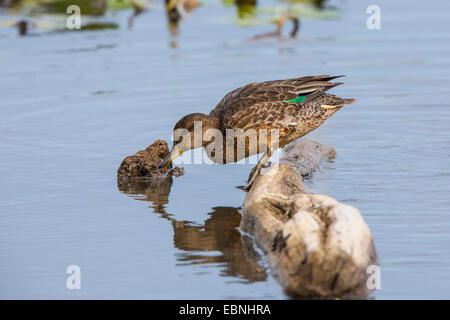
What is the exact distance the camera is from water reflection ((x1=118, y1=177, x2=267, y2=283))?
18.9 ft

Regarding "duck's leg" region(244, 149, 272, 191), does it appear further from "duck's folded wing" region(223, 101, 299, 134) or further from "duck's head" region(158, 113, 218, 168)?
"duck's head" region(158, 113, 218, 168)

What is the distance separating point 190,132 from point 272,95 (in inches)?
36.2

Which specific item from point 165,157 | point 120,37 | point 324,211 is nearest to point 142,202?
point 165,157

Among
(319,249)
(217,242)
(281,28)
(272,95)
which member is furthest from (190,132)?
(281,28)

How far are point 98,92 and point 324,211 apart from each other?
675cm

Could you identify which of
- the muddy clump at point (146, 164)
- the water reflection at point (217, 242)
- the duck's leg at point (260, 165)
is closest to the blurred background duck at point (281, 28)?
the muddy clump at point (146, 164)

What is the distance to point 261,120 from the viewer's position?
7.35 meters

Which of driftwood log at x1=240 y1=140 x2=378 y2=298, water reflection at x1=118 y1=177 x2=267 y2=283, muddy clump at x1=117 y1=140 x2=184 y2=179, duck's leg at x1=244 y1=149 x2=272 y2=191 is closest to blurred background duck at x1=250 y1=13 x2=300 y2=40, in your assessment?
muddy clump at x1=117 y1=140 x2=184 y2=179

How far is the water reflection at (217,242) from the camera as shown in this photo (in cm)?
575

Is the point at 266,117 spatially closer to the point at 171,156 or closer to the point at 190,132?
the point at 190,132

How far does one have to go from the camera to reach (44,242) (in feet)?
21.3

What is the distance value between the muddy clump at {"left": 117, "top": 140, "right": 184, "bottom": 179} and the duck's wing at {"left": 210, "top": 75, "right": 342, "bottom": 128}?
2.75 feet

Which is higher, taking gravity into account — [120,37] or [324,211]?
[120,37]

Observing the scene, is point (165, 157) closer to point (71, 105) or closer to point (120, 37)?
point (71, 105)
